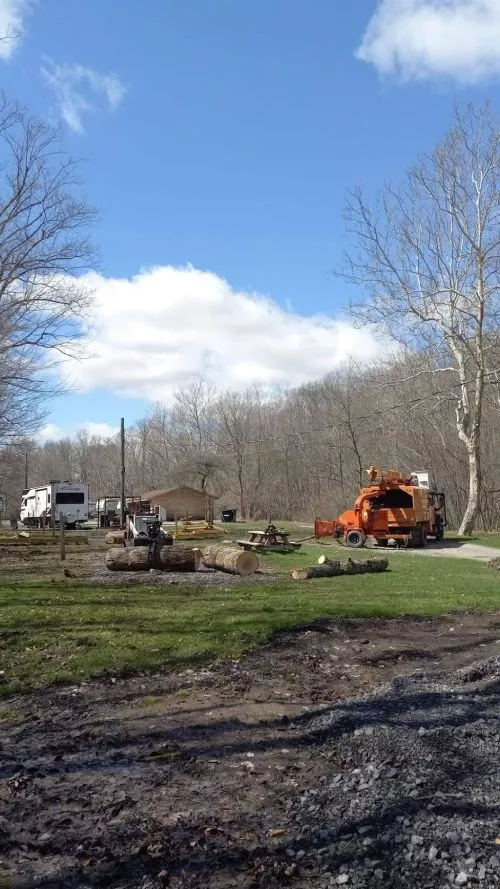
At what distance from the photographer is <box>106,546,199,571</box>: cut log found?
1773cm

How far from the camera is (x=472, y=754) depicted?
4668mm

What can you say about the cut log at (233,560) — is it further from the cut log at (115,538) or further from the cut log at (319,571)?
the cut log at (115,538)

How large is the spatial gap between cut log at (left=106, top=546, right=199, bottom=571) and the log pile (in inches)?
115

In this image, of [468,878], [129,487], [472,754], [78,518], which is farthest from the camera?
[129,487]

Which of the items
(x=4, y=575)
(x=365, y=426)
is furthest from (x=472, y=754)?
(x=365, y=426)

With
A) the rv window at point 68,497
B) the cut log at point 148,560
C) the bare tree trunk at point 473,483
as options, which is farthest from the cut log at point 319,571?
the rv window at point 68,497

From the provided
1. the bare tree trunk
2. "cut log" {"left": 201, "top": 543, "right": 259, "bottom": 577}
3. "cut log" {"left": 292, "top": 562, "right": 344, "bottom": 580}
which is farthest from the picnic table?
the bare tree trunk

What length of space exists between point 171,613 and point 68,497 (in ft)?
131

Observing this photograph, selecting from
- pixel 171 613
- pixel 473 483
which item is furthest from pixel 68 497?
pixel 171 613

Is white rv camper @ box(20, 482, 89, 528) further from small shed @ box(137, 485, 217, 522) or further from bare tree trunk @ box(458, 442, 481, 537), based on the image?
bare tree trunk @ box(458, 442, 481, 537)

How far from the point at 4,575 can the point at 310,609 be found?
9.56 meters

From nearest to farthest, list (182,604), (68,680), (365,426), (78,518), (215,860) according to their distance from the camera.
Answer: (215,860), (68,680), (182,604), (78,518), (365,426)

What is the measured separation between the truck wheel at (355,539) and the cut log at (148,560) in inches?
445

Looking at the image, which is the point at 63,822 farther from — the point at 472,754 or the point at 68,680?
the point at 68,680
